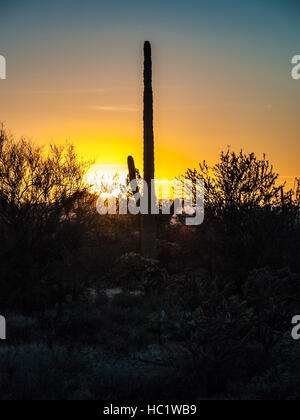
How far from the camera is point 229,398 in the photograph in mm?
7133

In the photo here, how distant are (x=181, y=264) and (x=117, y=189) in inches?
461

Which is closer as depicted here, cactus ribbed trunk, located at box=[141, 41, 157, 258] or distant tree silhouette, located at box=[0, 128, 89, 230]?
distant tree silhouette, located at box=[0, 128, 89, 230]

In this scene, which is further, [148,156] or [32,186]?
[148,156]

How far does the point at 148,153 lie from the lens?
2109 cm

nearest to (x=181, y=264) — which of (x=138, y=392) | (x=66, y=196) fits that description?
(x=66, y=196)

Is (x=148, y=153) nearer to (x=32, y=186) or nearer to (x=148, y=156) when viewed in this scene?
(x=148, y=156)

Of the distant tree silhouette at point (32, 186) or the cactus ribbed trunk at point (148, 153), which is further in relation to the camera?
the cactus ribbed trunk at point (148, 153)

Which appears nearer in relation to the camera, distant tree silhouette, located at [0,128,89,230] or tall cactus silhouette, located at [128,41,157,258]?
distant tree silhouette, located at [0,128,89,230]

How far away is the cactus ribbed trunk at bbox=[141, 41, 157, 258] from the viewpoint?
818 inches

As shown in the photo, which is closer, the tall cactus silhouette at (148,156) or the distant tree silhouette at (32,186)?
the distant tree silhouette at (32,186)

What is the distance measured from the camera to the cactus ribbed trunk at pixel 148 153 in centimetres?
2078

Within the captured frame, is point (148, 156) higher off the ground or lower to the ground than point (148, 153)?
lower

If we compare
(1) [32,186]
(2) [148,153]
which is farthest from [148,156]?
(1) [32,186]
